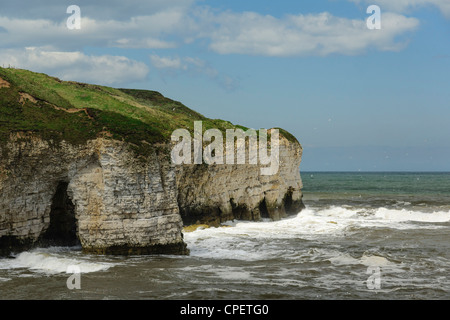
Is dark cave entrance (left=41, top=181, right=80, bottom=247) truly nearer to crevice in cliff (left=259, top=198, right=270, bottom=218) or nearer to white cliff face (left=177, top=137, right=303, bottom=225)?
white cliff face (left=177, top=137, right=303, bottom=225)

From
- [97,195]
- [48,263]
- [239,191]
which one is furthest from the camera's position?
[239,191]

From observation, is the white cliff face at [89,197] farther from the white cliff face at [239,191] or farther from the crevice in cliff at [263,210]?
the crevice in cliff at [263,210]

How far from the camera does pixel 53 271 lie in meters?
17.0

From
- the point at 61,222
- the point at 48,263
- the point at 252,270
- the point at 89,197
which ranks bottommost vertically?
the point at 252,270

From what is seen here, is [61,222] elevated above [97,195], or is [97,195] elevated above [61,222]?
[97,195]

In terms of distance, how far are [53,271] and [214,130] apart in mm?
18847

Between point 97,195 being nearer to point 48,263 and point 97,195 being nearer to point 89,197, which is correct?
point 89,197

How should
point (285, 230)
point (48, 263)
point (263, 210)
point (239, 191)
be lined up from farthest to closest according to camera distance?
point (263, 210) → point (239, 191) → point (285, 230) → point (48, 263)

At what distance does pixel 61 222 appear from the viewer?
20844 millimetres

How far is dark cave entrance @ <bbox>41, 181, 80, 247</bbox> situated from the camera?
66.6 ft

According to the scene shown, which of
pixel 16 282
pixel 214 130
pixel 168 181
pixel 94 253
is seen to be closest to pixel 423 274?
pixel 168 181

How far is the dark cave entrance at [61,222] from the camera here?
2031 centimetres

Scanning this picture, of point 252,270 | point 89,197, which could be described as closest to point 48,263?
point 89,197

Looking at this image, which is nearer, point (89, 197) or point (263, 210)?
point (89, 197)
